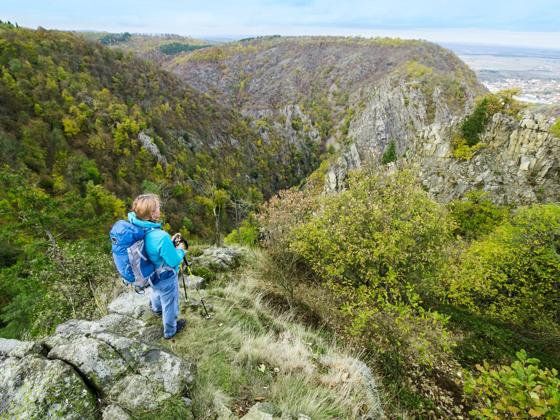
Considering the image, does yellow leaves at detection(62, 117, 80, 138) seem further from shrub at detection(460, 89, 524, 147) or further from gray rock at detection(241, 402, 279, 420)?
gray rock at detection(241, 402, 279, 420)

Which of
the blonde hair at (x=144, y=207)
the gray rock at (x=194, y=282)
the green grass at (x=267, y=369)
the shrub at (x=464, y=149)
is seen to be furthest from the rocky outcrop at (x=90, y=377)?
the shrub at (x=464, y=149)

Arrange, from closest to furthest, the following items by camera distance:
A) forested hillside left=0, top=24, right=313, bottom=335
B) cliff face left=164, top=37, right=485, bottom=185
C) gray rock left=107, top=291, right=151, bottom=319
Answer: gray rock left=107, top=291, right=151, bottom=319, forested hillside left=0, top=24, right=313, bottom=335, cliff face left=164, top=37, right=485, bottom=185

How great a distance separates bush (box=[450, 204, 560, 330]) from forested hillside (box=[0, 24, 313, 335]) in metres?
12.1

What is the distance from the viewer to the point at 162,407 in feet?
10.9

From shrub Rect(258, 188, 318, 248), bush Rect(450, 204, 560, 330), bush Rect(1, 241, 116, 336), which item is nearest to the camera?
bush Rect(1, 241, 116, 336)

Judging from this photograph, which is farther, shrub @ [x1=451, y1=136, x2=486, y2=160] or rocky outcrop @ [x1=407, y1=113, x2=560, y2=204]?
shrub @ [x1=451, y1=136, x2=486, y2=160]

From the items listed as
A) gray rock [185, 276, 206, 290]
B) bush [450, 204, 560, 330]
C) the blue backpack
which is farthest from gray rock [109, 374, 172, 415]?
bush [450, 204, 560, 330]

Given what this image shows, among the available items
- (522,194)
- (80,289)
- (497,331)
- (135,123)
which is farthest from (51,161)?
(522,194)

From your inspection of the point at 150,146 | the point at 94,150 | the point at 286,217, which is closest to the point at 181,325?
the point at 286,217

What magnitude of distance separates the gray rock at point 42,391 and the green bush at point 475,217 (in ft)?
74.5

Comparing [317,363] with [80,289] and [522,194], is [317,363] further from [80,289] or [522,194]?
[522,194]

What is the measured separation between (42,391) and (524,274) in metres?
13.9

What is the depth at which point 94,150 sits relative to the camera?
49.5 metres

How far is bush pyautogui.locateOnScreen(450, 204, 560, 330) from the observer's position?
415 inches
